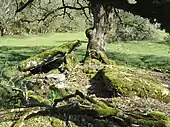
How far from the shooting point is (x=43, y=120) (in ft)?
23.1

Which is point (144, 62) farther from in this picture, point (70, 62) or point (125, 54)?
point (70, 62)

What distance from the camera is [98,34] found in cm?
1579

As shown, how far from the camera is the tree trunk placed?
1533cm

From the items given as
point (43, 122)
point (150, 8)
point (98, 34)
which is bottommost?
point (43, 122)

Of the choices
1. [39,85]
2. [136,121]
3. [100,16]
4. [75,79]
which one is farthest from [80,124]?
[100,16]

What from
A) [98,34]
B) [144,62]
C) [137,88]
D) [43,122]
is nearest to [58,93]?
[137,88]

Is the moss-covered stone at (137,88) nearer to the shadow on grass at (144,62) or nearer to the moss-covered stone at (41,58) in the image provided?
the moss-covered stone at (41,58)

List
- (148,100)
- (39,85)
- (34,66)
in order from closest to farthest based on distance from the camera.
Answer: (148,100), (39,85), (34,66)

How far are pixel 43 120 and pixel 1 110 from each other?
1.94 metres

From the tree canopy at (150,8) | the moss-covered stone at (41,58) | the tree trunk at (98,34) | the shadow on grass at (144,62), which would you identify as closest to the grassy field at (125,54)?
the shadow on grass at (144,62)

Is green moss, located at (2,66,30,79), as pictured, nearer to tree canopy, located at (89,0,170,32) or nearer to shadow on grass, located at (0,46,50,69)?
shadow on grass, located at (0,46,50,69)

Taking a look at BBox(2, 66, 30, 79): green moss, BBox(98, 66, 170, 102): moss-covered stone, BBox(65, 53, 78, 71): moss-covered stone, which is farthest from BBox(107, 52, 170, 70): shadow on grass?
BBox(98, 66, 170, 102): moss-covered stone

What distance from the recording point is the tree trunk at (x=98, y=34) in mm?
15328

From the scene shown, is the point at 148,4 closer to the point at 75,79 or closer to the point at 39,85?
the point at 39,85
